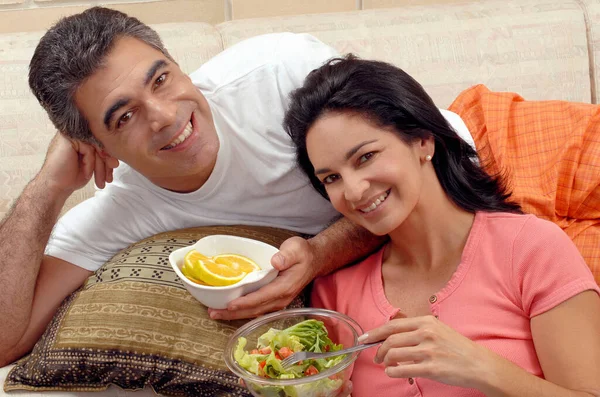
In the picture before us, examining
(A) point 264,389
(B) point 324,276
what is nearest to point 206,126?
(B) point 324,276

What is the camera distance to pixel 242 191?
2.05 meters

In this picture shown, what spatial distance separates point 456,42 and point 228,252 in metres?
1.16

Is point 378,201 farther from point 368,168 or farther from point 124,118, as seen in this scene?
point 124,118

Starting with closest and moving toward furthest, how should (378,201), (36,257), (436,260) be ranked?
(378,201), (436,260), (36,257)

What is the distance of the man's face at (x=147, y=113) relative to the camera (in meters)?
1.83

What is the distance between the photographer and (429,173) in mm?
1692

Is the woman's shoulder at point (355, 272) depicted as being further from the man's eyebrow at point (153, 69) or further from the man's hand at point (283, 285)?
the man's eyebrow at point (153, 69)

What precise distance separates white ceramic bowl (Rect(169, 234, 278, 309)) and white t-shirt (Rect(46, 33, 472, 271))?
23 cm

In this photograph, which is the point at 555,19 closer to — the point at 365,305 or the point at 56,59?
the point at 365,305

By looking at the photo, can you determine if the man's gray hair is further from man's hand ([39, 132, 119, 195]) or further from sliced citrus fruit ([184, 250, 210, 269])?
sliced citrus fruit ([184, 250, 210, 269])

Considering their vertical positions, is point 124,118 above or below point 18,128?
above

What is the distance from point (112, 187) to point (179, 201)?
0.20 meters

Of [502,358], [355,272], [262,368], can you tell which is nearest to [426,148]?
[355,272]

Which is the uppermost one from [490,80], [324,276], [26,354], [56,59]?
[56,59]
